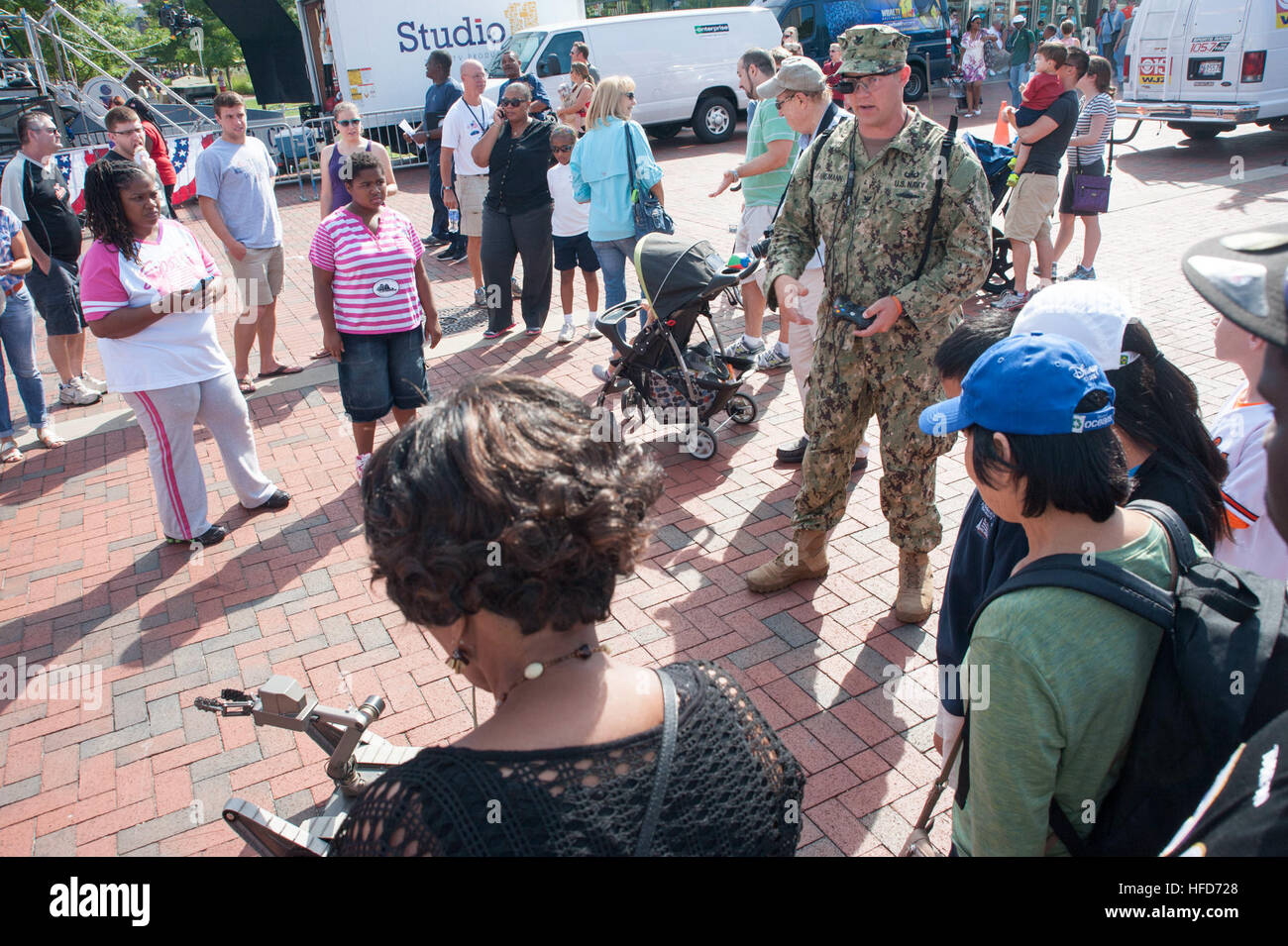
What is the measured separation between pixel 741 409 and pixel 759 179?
5.46 feet

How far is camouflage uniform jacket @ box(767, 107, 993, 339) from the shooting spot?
3.38 m

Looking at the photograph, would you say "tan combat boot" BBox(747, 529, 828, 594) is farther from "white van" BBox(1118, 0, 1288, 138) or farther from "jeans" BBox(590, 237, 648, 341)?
"white van" BBox(1118, 0, 1288, 138)

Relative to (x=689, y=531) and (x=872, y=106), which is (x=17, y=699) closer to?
(x=689, y=531)

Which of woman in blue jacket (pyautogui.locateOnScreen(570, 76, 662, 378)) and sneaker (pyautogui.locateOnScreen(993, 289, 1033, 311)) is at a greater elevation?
woman in blue jacket (pyautogui.locateOnScreen(570, 76, 662, 378))

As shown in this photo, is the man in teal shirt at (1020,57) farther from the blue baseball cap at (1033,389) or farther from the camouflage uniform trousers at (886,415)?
the blue baseball cap at (1033,389)

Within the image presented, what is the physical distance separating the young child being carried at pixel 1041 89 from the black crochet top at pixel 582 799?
733cm

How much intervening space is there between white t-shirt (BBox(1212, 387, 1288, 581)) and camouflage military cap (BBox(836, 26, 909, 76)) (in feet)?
5.97

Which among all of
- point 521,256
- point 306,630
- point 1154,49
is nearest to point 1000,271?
point 521,256

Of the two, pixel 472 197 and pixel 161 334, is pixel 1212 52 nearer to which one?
pixel 472 197

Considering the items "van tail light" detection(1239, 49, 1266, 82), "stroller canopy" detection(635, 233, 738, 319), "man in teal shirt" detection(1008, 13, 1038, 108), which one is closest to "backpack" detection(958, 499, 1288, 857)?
"stroller canopy" detection(635, 233, 738, 319)

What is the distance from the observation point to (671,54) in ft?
53.9

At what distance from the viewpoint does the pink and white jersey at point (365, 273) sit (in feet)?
15.8

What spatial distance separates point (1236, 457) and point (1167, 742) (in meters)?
1.15

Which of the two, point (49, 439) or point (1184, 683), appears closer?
point (1184, 683)
